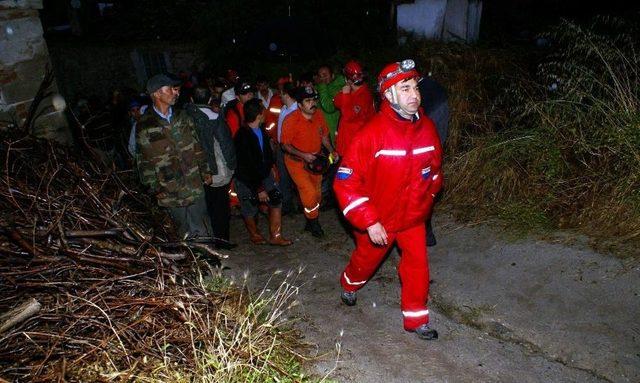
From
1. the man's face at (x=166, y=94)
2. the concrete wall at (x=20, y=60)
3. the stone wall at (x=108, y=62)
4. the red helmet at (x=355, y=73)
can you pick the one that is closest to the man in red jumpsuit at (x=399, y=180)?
the man's face at (x=166, y=94)

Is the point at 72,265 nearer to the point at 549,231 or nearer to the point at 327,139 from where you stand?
the point at 327,139

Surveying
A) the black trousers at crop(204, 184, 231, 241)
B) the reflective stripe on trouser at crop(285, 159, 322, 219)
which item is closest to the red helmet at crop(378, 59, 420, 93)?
the reflective stripe on trouser at crop(285, 159, 322, 219)

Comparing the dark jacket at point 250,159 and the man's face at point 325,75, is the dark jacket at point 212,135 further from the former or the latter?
the man's face at point 325,75

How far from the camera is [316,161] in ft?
16.3

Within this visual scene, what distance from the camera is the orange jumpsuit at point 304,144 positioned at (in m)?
4.99

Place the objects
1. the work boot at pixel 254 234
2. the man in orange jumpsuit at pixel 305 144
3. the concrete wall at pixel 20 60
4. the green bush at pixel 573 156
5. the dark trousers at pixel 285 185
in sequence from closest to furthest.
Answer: the green bush at pixel 573 156 → the concrete wall at pixel 20 60 → the man in orange jumpsuit at pixel 305 144 → the work boot at pixel 254 234 → the dark trousers at pixel 285 185

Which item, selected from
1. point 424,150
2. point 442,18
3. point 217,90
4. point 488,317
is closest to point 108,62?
point 217,90

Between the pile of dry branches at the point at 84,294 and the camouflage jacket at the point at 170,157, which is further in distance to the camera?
the camouflage jacket at the point at 170,157

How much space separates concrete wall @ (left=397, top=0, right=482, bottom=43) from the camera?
9.04m

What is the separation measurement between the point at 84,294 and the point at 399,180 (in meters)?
2.13

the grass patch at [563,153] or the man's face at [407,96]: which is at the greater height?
the man's face at [407,96]

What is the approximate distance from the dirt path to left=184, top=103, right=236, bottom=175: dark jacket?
1123mm

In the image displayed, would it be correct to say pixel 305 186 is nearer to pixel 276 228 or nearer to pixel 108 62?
pixel 276 228

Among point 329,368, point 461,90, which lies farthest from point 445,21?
point 329,368
